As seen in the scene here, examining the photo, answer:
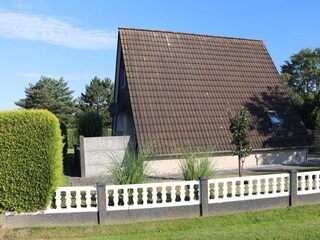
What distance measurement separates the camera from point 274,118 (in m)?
16.6

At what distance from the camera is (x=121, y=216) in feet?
24.2

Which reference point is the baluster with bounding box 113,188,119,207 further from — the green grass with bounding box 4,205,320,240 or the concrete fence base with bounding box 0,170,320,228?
the green grass with bounding box 4,205,320,240

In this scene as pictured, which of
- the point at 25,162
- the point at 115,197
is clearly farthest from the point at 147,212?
the point at 25,162

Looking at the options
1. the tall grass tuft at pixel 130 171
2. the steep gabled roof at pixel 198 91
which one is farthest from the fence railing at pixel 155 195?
the steep gabled roof at pixel 198 91

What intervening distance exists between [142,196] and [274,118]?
36.8 ft

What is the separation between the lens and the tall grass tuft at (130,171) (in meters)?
8.14

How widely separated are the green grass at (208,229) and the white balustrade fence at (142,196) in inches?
16.7

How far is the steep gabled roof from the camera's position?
14.5 meters

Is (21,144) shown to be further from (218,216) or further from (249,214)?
(249,214)

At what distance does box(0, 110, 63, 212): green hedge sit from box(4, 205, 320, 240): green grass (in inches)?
27.5

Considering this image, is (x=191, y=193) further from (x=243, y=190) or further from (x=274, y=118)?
(x=274, y=118)

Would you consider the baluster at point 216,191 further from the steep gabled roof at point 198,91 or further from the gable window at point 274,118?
the gable window at point 274,118

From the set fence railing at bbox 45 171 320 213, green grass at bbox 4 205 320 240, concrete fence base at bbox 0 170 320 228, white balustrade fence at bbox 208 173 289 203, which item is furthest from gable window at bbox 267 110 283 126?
green grass at bbox 4 205 320 240

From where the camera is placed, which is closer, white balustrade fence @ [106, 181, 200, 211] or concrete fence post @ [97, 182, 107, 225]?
concrete fence post @ [97, 182, 107, 225]
